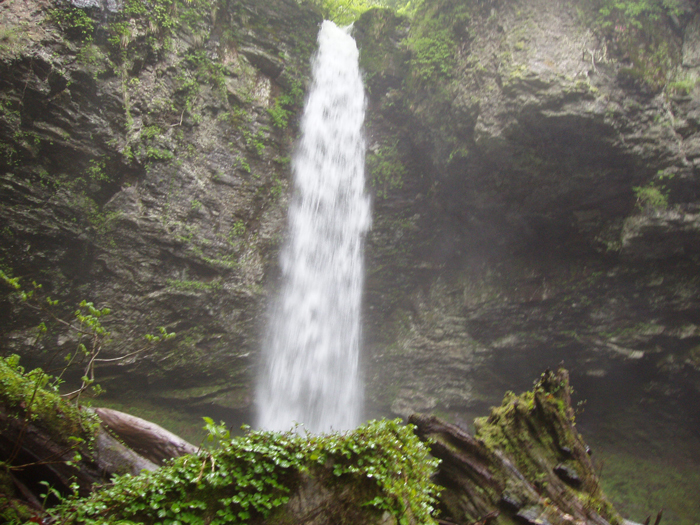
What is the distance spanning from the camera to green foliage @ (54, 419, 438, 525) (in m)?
1.97

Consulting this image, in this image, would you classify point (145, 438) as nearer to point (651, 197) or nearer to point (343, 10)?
point (651, 197)

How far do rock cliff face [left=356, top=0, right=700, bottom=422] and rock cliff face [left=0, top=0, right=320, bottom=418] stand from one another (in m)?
3.35

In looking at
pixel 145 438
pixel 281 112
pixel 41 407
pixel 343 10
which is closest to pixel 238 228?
pixel 281 112

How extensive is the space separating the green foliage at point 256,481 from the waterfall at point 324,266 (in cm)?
712

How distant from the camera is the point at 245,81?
377 inches

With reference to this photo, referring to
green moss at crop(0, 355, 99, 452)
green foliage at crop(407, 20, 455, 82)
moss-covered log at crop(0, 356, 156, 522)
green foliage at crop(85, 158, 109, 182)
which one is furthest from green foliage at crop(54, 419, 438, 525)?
green foliage at crop(407, 20, 455, 82)

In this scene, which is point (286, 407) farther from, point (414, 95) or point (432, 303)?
point (414, 95)

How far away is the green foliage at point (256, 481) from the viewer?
1.97 m

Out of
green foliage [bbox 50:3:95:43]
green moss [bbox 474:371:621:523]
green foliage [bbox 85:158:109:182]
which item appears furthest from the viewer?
green foliage [bbox 85:158:109:182]

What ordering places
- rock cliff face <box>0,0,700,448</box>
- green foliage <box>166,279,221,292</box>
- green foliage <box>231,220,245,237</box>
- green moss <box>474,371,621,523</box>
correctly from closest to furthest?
1. green moss <box>474,371,621,523</box>
2. rock cliff face <box>0,0,700,448</box>
3. green foliage <box>166,279,221,292</box>
4. green foliage <box>231,220,245,237</box>

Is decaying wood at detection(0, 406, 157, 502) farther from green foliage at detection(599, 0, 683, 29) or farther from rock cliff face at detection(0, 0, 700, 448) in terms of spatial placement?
green foliage at detection(599, 0, 683, 29)

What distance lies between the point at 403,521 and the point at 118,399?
300 inches

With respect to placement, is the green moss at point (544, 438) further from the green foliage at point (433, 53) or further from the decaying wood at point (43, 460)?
the green foliage at point (433, 53)

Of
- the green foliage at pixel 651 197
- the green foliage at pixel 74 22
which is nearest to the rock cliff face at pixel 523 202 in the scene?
the green foliage at pixel 651 197
